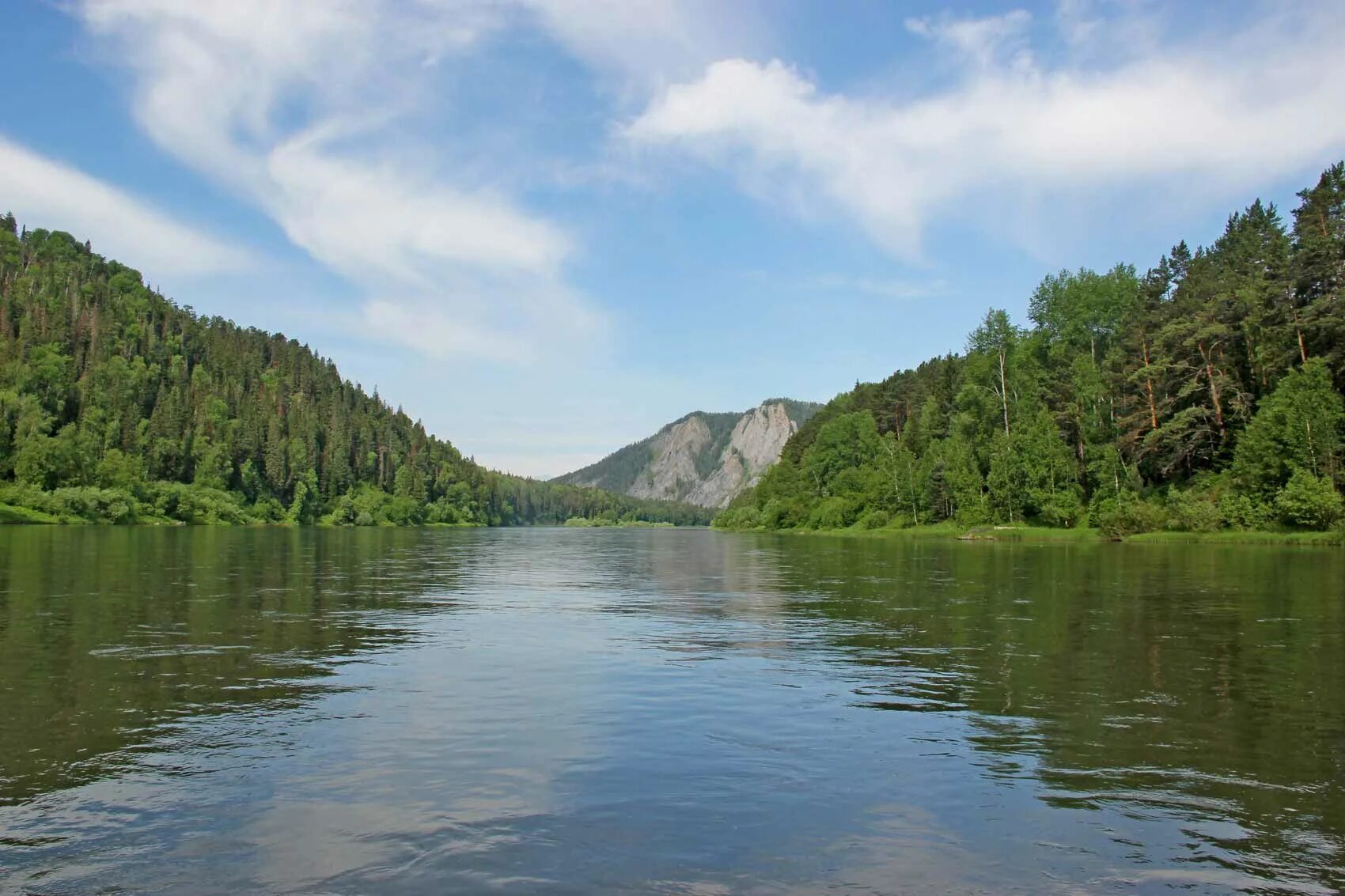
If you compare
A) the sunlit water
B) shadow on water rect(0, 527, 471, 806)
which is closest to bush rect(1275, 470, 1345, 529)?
the sunlit water

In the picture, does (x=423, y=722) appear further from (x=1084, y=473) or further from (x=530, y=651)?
(x=1084, y=473)

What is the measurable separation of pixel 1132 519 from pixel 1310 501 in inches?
772

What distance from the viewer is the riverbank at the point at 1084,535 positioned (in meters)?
81.2

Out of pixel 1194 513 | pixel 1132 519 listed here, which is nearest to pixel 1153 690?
pixel 1194 513

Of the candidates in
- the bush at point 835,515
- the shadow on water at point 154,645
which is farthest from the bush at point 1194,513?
the bush at point 835,515

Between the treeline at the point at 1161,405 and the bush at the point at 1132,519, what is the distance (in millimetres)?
190

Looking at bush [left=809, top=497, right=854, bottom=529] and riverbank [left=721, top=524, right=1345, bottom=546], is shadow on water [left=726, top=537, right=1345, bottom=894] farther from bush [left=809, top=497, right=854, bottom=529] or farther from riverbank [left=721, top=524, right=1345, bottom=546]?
bush [left=809, top=497, right=854, bottom=529]

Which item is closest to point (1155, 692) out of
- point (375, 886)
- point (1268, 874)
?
point (1268, 874)

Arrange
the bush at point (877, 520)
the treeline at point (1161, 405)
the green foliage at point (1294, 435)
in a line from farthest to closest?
the bush at point (877, 520)
the treeline at point (1161, 405)
the green foliage at point (1294, 435)

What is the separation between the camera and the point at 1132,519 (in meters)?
100

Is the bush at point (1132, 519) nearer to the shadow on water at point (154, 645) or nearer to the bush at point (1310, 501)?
the bush at point (1310, 501)

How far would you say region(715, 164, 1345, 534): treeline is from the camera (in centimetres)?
8862

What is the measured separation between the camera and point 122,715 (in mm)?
16438

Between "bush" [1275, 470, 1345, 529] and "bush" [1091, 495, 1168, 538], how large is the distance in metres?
14.7
